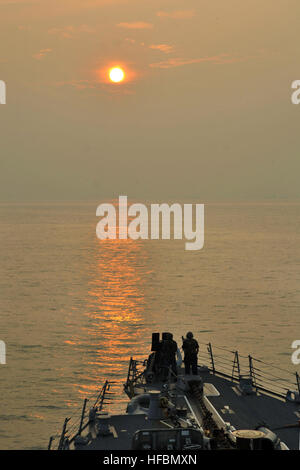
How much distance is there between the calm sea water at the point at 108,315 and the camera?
39231 mm

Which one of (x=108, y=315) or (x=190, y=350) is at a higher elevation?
(x=108, y=315)

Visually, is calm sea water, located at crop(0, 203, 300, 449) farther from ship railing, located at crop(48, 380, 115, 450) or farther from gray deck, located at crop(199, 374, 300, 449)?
gray deck, located at crop(199, 374, 300, 449)

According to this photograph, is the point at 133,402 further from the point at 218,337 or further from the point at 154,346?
the point at 218,337

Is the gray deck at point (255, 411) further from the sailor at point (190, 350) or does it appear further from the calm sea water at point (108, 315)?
the calm sea water at point (108, 315)

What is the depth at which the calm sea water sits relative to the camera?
3923 centimetres

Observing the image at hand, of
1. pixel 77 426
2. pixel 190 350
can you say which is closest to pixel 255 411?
pixel 190 350

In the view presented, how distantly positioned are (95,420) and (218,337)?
1327 inches

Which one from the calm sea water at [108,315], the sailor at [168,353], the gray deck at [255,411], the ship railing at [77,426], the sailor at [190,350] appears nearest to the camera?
the ship railing at [77,426]

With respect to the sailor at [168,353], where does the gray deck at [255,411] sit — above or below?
below

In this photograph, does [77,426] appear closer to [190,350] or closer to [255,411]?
[190,350]

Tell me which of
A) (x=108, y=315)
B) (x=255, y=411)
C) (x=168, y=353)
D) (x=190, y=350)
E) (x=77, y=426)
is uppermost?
(x=108, y=315)

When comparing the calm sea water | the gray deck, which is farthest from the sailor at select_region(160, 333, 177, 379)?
the calm sea water

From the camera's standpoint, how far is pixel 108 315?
227 feet

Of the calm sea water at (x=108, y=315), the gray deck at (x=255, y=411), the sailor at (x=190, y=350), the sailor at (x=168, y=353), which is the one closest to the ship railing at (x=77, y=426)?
the calm sea water at (x=108, y=315)
